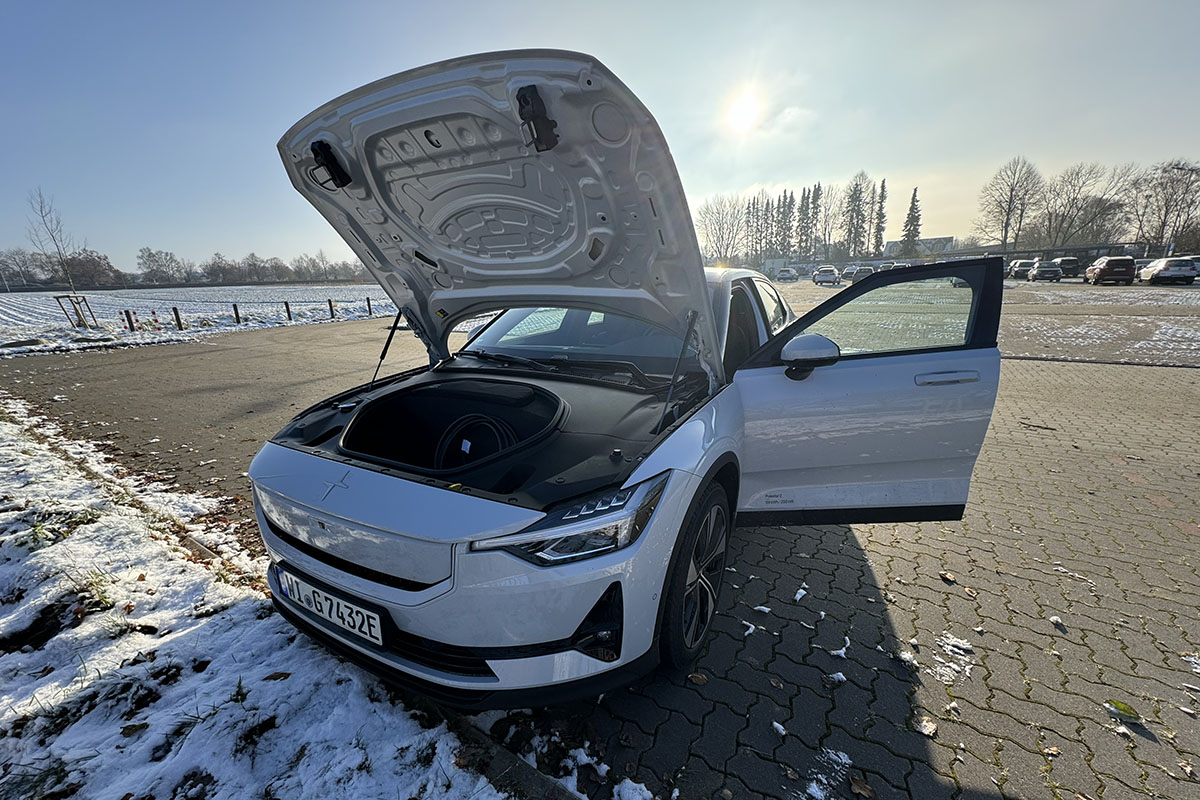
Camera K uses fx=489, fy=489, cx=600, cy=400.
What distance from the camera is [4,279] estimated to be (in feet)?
Answer: 174

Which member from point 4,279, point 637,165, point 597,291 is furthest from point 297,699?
point 4,279

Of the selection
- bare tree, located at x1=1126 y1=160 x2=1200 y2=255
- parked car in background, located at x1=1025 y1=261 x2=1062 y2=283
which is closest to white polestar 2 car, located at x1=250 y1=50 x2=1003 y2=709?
parked car in background, located at x1=1025 y1=261 x2=1062 y2=283

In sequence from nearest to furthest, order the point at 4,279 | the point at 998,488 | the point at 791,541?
the point at 791,541, the point at 998,488, the point at 4,279

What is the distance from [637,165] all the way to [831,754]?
2.32 m

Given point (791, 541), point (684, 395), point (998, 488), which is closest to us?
point (684, 395)

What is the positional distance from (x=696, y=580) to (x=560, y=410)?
0.94 m

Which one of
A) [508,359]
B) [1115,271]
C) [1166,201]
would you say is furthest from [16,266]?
[1166,201]

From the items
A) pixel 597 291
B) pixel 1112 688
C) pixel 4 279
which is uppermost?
pixel 4 279

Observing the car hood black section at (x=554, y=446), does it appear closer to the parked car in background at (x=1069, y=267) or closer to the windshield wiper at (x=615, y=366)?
the windshield wiper at (x=615, y=366)

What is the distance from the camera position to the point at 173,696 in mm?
1937

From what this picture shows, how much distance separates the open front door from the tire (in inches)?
16.2

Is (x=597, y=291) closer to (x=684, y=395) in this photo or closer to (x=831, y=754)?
(x=684, y=395)

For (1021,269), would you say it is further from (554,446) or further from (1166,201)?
(554,446)

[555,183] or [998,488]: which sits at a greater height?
[555,183]
